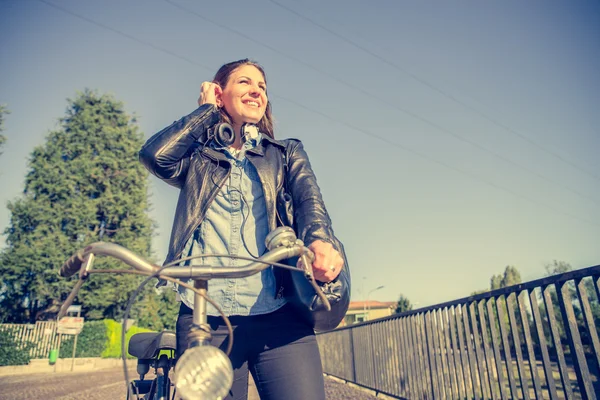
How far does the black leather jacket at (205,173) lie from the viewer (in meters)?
1.72

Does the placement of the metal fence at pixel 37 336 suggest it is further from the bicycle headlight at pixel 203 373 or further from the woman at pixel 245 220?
the bicycle headlight at pixel 203 373

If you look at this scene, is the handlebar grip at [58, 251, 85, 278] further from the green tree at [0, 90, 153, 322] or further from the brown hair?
the green tree at [0, 90, 153, 322]

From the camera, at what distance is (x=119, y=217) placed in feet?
94.2

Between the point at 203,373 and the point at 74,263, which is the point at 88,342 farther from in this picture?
the point at 203,373

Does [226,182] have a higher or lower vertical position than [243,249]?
higher

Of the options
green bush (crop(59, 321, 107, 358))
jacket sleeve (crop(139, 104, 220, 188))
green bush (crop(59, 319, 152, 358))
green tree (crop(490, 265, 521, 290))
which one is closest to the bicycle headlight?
jacket sleeve (crop(139, 104, 220, 188))

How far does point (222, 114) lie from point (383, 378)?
5182mm

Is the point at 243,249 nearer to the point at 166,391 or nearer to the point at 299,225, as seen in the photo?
the point at 299,225

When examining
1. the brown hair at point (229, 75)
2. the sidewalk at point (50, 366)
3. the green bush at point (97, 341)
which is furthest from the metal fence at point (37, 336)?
the brown hair at point (229, 75)

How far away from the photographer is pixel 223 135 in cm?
196

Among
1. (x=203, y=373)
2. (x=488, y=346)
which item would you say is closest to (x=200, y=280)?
(x=203, y=373)

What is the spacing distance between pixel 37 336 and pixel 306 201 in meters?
21.4

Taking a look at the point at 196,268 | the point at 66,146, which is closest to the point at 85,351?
the point at 66,146

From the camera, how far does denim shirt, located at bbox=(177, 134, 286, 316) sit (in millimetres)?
1699
